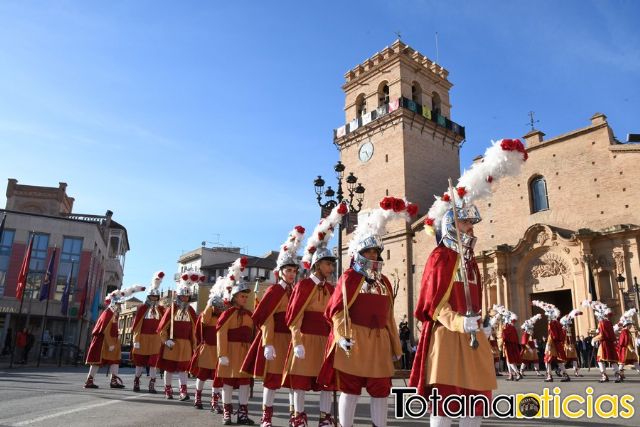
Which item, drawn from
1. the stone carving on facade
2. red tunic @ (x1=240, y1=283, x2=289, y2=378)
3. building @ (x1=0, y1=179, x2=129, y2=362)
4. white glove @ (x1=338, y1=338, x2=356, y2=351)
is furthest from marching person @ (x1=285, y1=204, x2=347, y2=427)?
building @ (x1=0, y1=179, x2=129, y2=362)

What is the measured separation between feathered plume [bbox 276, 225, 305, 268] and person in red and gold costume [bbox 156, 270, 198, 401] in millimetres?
3919

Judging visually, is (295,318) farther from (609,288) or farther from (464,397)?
(609,288)

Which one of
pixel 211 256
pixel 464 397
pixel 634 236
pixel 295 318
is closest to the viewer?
pixel 464 397

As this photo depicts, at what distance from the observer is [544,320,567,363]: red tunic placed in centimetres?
1581

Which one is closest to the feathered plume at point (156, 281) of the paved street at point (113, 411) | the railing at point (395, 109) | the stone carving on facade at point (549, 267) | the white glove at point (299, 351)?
the paved street at point (113, 411)

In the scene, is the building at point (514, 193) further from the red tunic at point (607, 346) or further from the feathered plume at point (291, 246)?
the feathered plume at point (291, 246)

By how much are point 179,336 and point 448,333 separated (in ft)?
25.5

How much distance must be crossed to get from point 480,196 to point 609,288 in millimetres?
24226

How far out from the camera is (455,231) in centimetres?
462

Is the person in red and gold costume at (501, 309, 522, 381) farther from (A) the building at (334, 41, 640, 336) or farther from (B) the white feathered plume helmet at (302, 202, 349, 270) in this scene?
(B) the white feathered plume helmet at (302, 202, 349, 270)

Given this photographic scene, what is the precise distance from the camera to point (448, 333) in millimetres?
4223

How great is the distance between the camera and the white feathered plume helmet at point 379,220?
5719 millimetres

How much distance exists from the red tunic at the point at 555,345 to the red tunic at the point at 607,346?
140 cm

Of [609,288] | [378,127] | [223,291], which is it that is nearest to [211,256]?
[378,127]
